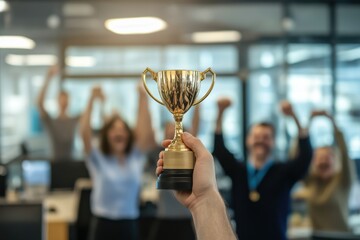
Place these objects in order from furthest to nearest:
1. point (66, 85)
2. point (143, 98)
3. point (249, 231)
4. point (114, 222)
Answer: point (66, 85) → point (143, 98) → point (114, 222) → point (249, 231)

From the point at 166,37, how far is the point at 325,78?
1876mm

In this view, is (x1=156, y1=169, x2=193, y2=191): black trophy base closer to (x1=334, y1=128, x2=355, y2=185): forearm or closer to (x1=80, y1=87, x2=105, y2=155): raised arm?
(x1=80, y1=87, x2=105, y2=155): raised arm

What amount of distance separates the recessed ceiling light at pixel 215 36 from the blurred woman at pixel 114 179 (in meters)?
3.05

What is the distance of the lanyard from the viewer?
319 cm

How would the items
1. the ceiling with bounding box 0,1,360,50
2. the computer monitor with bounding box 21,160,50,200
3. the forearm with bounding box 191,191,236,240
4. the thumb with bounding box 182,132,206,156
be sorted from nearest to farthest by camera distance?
the forearm with bounding box 191,191,236,240
the thumb with bounding box 182,132,206,156
the computer monitor with bounding box 21,160,50,200
the ceiling with bounding box 0,1,360,50

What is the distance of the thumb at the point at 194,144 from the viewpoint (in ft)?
5.33

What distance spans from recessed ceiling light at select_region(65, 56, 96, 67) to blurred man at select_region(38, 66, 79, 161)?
0.55 m

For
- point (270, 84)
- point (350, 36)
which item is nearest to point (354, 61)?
point (350, 36)

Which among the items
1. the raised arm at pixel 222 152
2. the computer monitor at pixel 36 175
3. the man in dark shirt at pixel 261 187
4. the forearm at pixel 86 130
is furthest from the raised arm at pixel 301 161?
the computer monitor at pixel 36 175

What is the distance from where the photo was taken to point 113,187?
4039mm

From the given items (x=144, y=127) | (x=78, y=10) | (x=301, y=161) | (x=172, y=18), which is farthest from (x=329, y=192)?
(x=78, y=10)

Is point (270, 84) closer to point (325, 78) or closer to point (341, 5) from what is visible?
point (325, 78)

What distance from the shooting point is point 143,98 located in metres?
4.53

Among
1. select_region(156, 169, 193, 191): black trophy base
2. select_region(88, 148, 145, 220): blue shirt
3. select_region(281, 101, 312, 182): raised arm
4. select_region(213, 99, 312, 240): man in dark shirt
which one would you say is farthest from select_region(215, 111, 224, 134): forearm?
select_region(156, 169, 193, 191): black trophy base
